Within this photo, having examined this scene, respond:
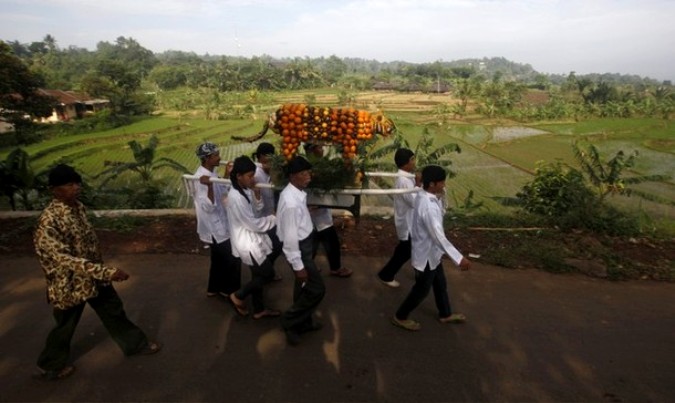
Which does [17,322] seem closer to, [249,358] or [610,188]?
[249,358]

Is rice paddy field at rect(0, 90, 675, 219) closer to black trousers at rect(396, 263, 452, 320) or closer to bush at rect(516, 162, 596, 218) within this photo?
bush at rect(516, 162, 596, 218)

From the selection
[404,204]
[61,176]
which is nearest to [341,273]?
[404,204]

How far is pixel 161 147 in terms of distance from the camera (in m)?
27.0

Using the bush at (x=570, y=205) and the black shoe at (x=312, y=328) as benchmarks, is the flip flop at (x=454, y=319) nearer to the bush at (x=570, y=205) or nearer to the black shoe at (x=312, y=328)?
the black shoe at (x=312, y=328)

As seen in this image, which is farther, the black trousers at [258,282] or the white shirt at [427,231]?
the black trousers at [258,282]

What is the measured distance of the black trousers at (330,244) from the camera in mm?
4646

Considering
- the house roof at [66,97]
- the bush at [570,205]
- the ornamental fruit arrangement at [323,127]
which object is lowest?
the bush at [570,205]

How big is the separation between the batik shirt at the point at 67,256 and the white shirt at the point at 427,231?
2.54 metres

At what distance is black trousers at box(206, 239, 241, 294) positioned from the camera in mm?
4383

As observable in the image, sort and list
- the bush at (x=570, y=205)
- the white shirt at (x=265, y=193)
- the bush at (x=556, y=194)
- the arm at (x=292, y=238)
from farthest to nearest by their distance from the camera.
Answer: the bush at (x=556, y=194) < the bush at (x=570, y=205) < the white shirt at (x=265, y=193) < the arm at (x=292, y=238)

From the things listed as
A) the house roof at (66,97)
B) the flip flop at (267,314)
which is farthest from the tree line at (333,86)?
the flip flop at (267,314)

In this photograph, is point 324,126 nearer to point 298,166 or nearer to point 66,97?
point 298,166

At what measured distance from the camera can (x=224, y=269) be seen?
4.49m

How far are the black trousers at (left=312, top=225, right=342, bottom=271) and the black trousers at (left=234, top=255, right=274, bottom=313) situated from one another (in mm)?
637
